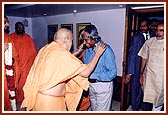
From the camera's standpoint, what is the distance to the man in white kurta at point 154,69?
1.79 meters

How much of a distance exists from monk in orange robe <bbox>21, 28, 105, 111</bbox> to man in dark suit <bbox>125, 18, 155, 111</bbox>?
85 centimetres

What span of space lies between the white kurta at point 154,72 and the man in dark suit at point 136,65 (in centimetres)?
18

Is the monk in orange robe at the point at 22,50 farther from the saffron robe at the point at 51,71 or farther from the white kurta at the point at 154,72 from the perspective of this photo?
the white kurta at the point at 154,72

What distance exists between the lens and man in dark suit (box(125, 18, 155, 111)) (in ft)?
7.05

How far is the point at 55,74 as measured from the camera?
1241mm

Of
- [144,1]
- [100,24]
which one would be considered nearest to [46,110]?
[144,1]

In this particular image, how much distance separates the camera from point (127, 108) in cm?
237

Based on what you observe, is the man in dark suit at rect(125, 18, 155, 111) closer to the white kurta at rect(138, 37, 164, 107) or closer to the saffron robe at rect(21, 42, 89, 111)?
the white kurta at rect(138, 37, 164, 107)

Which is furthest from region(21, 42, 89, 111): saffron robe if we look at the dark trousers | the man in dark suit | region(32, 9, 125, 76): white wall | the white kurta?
region(32, 9, 125, 76): white wall

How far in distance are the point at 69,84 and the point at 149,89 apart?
87 cm

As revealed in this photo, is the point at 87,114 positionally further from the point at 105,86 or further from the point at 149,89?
the point at 149,89

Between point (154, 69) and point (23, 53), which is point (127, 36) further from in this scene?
point (23, 53)

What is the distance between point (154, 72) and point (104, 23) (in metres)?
1.18

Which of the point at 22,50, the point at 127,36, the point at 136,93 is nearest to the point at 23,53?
the point at 22,50
